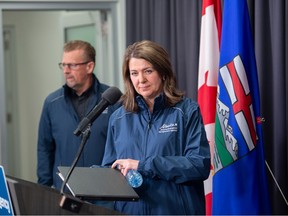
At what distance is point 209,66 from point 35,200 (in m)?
1.71

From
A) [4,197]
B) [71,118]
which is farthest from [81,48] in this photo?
[4,197]

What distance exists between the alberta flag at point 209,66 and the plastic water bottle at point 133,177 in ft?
3.50

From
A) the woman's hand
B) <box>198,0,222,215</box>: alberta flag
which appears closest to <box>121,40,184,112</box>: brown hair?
the woman's hand

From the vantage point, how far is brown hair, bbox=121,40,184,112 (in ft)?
7.87

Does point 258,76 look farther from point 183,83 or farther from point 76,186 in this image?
point 76,186

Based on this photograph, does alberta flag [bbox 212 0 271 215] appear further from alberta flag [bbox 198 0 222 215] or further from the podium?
the podium

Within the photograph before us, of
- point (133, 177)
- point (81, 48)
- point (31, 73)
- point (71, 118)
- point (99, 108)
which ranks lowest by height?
point (133, 177)

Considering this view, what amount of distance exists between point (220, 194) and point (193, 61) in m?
0.95

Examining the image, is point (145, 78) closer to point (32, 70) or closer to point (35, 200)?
point (35, 200)

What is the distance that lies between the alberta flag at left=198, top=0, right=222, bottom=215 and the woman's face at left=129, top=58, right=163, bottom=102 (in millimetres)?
890

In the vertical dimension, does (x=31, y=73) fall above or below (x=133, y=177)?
above

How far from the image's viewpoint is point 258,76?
10.1ft

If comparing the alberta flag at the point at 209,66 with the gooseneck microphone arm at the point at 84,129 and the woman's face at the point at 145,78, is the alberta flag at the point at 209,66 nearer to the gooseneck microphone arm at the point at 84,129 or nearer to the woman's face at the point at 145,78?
the woman's face at the point at 145,78

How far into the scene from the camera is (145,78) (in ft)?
7.89
